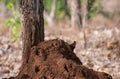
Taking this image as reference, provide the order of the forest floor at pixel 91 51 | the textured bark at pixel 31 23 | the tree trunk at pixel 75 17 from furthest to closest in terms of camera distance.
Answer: the tree trunk at pixel 75 17
the forest floor at pixel 91 51
the textured bark at pixel 31 23

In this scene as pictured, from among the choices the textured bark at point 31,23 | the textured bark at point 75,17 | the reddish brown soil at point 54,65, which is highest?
the textured bark at point 75,17

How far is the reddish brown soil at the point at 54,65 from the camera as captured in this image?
263 inches

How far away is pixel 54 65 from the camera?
22.5ft

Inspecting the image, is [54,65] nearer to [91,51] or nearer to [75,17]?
[91,51]

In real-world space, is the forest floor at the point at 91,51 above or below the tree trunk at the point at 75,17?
below

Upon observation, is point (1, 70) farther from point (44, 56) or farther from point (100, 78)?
point (100, 78)

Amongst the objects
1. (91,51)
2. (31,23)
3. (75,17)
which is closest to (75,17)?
(75,17)

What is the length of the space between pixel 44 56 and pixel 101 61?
12.7 feet

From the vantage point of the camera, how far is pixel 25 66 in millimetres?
7227

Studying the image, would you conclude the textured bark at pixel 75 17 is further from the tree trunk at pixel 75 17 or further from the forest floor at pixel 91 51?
the forest floor at pixel 91 51

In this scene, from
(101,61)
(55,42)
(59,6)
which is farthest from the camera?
(59,6)

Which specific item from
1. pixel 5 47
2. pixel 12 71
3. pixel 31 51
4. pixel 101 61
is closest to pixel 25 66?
pixel 31 51

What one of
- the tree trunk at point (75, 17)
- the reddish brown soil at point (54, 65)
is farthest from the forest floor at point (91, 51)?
the reddish brown soil at point (54, 65)

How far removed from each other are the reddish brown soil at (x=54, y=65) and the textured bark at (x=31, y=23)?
0.31 meters
